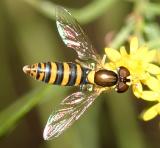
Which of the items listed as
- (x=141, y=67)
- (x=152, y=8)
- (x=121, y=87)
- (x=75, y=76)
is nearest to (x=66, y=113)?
(x=75, y=76)

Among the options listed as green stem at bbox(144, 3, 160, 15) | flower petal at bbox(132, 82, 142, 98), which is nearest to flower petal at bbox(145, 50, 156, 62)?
flower petal at bbox(132, 82, 142, 98)

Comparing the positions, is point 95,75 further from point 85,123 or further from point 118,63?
point 85,123

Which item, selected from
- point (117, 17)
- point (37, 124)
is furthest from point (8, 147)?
point (117, 17)

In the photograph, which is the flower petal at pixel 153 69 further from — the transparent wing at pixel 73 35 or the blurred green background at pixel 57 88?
the blurred green background at pixel 57 88

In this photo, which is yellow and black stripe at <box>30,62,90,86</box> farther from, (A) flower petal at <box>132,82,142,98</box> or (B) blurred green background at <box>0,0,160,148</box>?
(B) blurred green background at <box>0,0,160,148</box>

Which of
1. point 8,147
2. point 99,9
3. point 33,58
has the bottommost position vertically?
point 8,147
